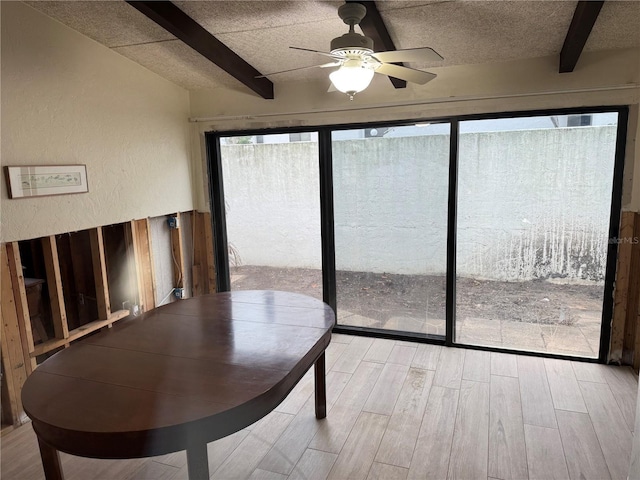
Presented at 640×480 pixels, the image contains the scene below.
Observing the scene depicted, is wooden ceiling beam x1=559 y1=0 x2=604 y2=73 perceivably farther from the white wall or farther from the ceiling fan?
the white wall

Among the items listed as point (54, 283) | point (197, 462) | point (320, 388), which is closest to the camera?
point (197, 462)

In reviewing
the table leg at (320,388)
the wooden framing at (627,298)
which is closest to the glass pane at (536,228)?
the wooden framing at (627,298)

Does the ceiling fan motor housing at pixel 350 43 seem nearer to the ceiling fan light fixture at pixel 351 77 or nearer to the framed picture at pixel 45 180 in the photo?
the ceiling fan light fixture at pixel 351 77

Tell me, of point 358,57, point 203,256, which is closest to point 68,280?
point 203,256

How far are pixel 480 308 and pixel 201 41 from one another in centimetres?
299

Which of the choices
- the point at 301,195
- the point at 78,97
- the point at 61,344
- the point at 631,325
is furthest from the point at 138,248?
the point at 631,325

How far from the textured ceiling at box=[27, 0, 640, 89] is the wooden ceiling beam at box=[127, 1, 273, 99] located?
5 centimetres

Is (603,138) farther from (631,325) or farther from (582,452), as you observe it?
(582,452)

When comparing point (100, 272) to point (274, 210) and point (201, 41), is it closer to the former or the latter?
point (274, 210)

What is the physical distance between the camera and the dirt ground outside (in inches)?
133

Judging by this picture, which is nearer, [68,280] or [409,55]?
[409,55]

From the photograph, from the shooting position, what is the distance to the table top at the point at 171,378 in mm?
1400

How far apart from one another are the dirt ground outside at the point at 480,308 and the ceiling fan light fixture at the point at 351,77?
82.6 inches

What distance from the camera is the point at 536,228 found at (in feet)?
11.0
